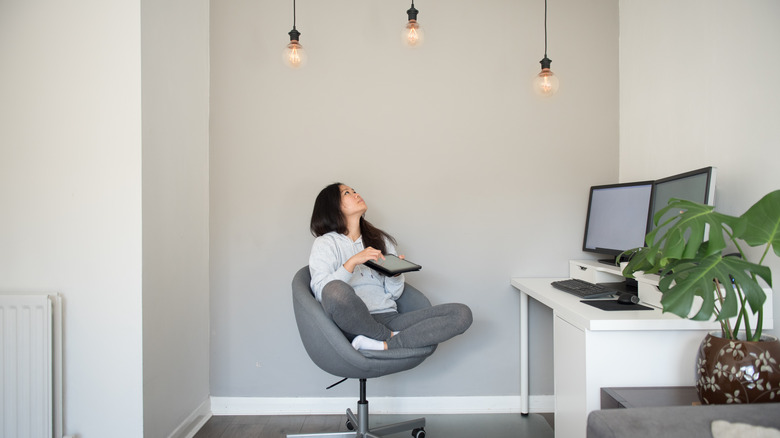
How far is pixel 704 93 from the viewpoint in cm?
192

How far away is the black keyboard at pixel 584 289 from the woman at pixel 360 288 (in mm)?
489

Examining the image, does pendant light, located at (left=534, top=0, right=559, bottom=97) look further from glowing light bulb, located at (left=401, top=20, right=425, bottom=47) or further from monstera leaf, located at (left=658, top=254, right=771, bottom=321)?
monstera leaf, located at (left=658, top=254, right=771, bottom=321)

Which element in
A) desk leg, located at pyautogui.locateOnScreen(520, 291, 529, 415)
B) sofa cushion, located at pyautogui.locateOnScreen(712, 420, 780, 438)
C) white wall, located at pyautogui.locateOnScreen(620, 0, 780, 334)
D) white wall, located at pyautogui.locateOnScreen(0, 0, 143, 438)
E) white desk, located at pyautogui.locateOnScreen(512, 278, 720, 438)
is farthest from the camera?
desk leg, located at pyautogui.locateOnScreen(520, 291, 529, 415)

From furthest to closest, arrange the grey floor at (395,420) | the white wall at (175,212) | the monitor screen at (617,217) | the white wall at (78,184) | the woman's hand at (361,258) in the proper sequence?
the grey floor at (395,420), the monitor screen at (617,217), the woman's hand at (361,258), the white wall at (175,212), the white wall at (78,184)

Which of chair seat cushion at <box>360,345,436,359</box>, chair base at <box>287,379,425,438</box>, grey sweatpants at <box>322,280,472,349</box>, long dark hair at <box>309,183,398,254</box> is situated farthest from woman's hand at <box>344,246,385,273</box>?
chair base at <box>287,379,425,438</box>

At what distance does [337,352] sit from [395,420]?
0.91 m

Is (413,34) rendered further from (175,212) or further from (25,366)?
(25,366)

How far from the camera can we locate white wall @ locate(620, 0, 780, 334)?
→ 162 cm

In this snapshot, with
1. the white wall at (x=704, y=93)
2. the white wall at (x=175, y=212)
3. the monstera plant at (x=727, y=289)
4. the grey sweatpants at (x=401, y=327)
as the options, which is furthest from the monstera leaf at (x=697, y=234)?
the white wall at (x=175, y=212)

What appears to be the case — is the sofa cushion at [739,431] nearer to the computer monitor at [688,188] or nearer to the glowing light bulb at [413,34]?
the computer monitor at [688,188]

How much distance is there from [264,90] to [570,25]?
6.15ft

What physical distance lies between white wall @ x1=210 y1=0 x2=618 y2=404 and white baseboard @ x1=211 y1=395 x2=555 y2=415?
44 mm

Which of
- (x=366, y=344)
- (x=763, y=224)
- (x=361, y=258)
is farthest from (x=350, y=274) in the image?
(x=763, y=224)

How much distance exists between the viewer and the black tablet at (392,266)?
196 cm
